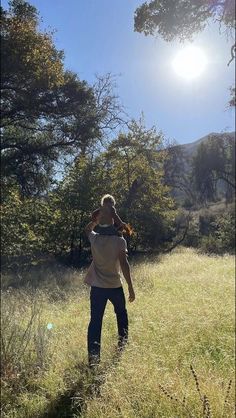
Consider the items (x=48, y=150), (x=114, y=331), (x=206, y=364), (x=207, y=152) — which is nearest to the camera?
(x=206, y=364)

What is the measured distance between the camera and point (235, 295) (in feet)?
30.5

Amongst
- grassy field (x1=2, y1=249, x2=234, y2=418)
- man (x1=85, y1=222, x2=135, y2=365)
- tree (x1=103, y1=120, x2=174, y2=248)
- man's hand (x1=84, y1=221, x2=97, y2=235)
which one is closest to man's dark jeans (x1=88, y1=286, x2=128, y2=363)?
man (x1=85, y1=222, x2=135, y2=365)

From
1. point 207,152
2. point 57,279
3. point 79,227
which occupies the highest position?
point 207,152

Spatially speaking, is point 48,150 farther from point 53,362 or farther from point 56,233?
point 53,362

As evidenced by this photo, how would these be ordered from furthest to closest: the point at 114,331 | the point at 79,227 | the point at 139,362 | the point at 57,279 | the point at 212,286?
the point at 79,227 < the point at 57,279 < the point at 212,286 < the point at 114,331 < the point at 139,362

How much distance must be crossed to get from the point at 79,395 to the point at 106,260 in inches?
60.3

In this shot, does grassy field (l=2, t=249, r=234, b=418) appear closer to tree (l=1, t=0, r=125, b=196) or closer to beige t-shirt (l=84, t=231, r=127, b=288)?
beige t-shirt (l=84, t=231, r=127, b=288)

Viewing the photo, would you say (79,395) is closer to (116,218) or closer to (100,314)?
(100,314)

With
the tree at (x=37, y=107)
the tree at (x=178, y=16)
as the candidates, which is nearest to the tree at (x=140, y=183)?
the tree at (x=37, y=107)

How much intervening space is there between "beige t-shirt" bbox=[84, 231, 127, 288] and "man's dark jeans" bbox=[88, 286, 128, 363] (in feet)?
0.28

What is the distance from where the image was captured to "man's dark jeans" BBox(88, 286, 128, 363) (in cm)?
520

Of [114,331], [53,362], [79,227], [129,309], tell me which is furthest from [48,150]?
[53,362]

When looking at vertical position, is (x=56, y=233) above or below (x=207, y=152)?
below

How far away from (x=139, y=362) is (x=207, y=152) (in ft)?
134
